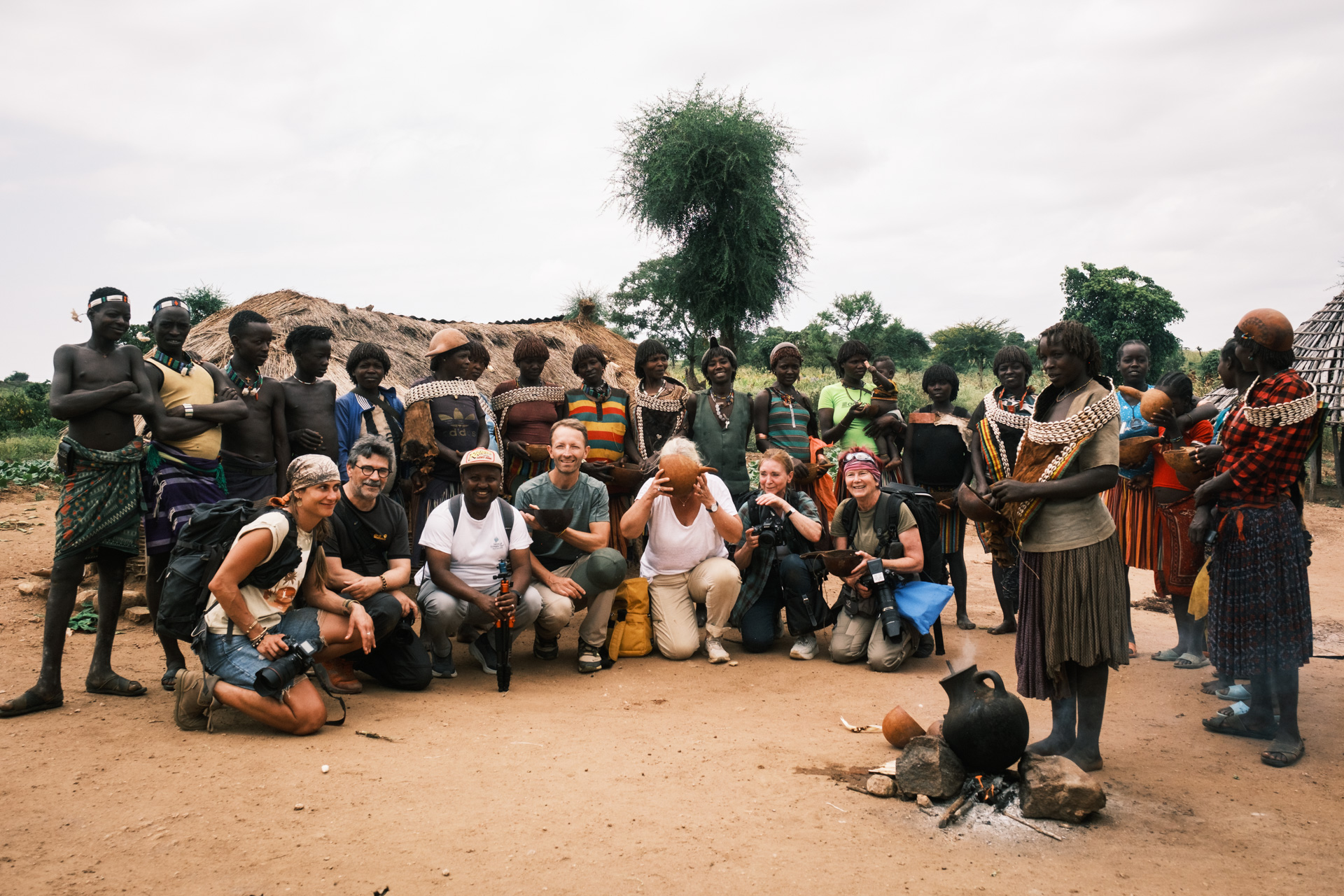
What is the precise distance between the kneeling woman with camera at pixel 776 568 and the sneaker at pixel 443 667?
5.96ft

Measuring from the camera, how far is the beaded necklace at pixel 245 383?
5039 millimetres

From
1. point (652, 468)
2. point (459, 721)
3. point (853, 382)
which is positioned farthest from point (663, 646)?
point (853, 382)

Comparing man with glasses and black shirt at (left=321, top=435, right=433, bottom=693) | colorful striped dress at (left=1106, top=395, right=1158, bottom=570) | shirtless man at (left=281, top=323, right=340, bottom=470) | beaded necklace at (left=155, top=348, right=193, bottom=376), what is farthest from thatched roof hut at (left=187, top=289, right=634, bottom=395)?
colorful striped dress at (left=1106, top=395, right=1158, bottom=570)

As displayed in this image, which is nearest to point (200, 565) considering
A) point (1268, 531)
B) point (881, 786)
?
point (881, 786)

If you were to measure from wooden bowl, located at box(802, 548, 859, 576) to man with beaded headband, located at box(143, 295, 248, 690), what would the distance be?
3.50m

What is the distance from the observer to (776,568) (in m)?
5.84

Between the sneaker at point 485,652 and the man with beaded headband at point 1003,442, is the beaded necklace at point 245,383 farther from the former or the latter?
the man with beaded headband at point 1003,442

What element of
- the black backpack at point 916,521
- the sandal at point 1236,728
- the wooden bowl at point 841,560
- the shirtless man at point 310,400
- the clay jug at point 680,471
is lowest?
the sandal at point 1236,728

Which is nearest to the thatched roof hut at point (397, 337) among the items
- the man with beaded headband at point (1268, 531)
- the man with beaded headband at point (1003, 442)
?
the man with beaded headband at point (1003, 442)

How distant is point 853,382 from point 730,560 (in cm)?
184

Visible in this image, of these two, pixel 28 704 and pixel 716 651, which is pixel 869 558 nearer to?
pixel 716 651

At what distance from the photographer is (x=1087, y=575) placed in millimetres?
3527

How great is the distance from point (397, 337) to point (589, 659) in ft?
16.3

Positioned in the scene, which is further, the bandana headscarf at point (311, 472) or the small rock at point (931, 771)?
the bandana headscarf at point (311, 472)
